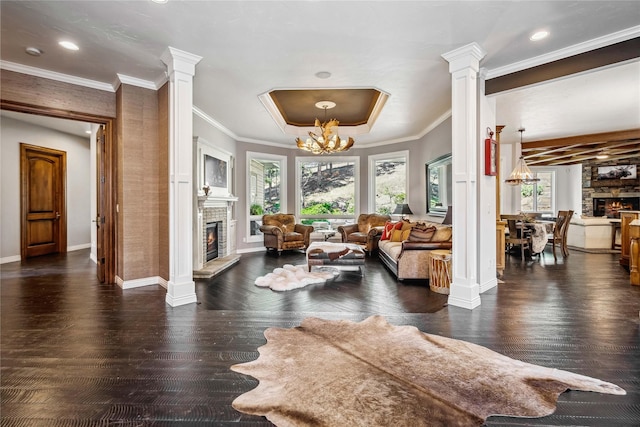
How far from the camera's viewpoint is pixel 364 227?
7.76m

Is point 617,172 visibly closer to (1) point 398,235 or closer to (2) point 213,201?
(1) point 398,235

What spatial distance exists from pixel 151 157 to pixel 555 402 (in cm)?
480

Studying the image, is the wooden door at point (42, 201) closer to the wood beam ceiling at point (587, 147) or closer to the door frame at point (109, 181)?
the door frame at point (109, 181)

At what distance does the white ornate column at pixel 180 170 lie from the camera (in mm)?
3617

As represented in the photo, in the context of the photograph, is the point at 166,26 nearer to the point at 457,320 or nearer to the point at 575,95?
the point at 457,320

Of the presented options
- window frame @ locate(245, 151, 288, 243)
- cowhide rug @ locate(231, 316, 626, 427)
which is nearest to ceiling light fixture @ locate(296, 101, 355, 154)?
window frame @ locate(245, 151, 288, 243)

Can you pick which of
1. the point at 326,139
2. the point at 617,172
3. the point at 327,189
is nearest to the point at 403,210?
the point at 327,189

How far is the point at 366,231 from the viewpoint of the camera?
25.2ft

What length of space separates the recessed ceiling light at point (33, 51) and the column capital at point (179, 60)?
4.20 feet

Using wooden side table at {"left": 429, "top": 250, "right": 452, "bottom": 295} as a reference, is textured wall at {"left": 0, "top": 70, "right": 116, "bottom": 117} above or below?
above

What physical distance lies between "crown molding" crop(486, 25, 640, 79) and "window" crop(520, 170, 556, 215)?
9.08m

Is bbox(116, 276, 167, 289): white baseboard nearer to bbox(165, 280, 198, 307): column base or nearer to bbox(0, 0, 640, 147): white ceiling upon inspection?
bbox(165, 280, 198, 307): column base

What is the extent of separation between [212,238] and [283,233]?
1.66m

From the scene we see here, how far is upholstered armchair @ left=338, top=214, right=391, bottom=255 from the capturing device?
7.06 metres
